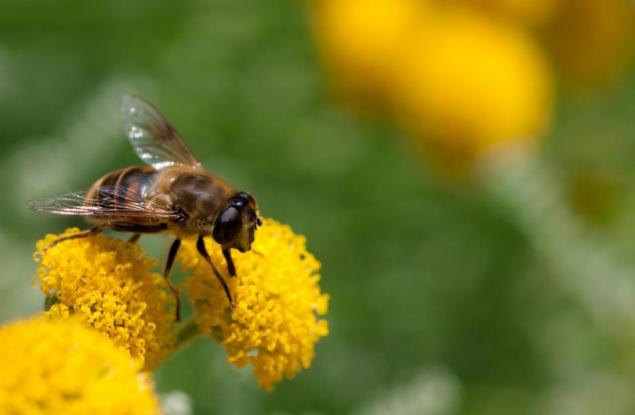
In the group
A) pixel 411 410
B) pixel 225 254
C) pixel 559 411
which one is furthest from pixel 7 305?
pixel 559 411

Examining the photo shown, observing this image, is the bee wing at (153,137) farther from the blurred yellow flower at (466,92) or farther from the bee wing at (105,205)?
the blurred yellow flower at (466,92)

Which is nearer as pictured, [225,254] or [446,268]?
[225,254]

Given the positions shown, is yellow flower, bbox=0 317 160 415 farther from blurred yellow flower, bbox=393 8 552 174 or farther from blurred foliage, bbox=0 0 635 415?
blurred yellow flower, bbox=393 8 552 174

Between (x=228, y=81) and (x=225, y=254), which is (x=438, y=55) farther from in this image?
(x=225, y=254)

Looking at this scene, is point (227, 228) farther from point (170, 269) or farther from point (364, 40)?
point (364, 40)

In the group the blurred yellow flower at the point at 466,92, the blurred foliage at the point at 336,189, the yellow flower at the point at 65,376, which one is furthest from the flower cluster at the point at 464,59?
the yellow flower at the point at 65,376

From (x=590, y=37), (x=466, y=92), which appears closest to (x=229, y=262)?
(x=466, y=92)
